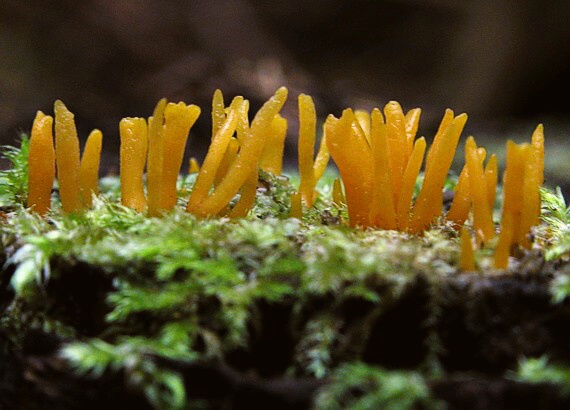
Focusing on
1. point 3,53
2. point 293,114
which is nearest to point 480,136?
point 293,114

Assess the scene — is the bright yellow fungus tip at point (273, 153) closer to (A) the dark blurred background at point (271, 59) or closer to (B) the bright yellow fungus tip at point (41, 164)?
(B) the bright yellow fungus tip at point (41, 164)

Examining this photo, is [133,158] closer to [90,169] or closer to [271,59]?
[90,169]

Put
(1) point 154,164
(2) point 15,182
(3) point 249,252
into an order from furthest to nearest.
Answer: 1. (2) point 15,182
2. (1) point 154,164
3. (3) point 249,252

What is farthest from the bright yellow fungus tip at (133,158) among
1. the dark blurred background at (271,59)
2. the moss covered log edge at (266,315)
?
the dark blurred background at (271,59)

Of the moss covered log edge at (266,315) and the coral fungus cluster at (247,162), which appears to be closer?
the moss covered log edge at (266,315)

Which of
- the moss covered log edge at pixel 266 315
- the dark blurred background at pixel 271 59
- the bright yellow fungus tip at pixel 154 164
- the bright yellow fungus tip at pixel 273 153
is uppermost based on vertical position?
the dark blurred background at pixel 271 59

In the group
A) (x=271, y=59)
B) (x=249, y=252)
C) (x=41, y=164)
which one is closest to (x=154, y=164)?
(x=41, y=164)

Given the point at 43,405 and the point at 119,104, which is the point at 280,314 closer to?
the point at 43,405
